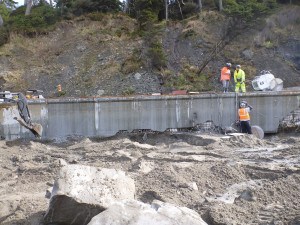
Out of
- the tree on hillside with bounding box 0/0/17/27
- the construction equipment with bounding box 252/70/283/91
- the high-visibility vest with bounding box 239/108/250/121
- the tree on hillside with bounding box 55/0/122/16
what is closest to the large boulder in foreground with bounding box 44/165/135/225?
the high-visibility vest with bounding box 239/108/250/121

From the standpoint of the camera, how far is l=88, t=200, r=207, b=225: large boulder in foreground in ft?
17.1

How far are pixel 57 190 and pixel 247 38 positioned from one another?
81.3ft

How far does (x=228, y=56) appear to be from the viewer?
92.9ft

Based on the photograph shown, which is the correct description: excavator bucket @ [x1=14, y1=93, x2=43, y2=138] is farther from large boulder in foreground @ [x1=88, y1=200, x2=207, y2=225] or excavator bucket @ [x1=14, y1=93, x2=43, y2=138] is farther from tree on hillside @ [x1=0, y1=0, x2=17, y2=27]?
tree on hillside @ [x1=0, y1=0, x2=17, y2=27]

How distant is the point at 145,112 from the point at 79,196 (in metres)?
11.7

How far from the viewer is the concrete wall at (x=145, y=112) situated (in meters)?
17.1

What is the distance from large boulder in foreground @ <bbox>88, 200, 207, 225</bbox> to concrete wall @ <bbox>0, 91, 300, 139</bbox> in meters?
11.8

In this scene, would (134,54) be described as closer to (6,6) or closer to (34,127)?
(34,127)

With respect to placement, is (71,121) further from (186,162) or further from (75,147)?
(186,162)

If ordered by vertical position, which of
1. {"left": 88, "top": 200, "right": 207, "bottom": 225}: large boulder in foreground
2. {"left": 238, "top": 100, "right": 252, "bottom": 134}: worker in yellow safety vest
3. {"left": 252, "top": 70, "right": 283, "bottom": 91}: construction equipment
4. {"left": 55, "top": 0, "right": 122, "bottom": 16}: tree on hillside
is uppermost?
{"left": 55, "top": 0, "right": 122, "bottom": 16}: tree on hillside

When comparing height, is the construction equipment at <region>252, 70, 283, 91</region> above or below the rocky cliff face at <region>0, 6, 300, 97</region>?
below

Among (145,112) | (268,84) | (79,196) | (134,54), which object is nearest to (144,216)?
(79,196)

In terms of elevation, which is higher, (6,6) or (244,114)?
(6,6)

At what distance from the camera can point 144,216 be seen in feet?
17.4
